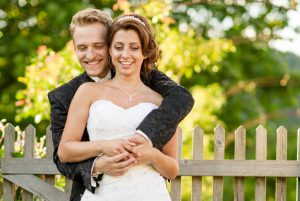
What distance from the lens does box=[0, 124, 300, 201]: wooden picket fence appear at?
4.78 meters

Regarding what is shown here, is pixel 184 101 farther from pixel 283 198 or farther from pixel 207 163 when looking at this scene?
pixel 283 198

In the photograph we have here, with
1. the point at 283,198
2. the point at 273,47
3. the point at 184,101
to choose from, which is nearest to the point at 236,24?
the point at 273,47

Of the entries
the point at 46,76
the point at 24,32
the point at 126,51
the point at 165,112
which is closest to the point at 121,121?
the point at 165,112

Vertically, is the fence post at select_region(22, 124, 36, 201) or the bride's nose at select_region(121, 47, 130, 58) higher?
the bride's nose at select_region(121, 47, 130, 58)

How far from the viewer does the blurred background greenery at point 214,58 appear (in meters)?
11.1

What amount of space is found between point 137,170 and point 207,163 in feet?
5.18

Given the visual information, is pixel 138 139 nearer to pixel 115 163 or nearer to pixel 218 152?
pixel 115 163

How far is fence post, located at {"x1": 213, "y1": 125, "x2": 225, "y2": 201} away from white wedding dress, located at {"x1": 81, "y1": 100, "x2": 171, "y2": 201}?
4.97 ft

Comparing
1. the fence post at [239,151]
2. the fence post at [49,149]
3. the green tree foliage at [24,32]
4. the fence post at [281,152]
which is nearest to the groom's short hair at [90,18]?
the fence post at [49,149]

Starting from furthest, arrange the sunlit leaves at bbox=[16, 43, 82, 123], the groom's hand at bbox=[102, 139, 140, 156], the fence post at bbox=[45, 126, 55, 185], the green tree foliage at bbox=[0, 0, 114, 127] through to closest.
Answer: the green tree foliage at bbox=[0, 0, 114, 127]
the sunlit leaves at bbox=[16, 43, 82, 123]
the fence post at bbox=[45, 126, 55, 185]
the groom's hand at bbox=[102, 139, 140, 156]

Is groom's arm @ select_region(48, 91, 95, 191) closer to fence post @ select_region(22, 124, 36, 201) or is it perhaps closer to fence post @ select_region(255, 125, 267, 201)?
fence post @ select_region(22, 124, 36, 201)

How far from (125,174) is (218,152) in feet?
5.50

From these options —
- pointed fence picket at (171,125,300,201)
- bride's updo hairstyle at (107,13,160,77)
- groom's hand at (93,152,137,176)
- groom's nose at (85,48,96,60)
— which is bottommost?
groom's hand at (93,152,137,176)

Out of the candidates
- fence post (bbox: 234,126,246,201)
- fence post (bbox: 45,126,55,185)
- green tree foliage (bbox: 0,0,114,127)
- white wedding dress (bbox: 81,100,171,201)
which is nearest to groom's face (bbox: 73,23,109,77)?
white wedding dress (bbox: 81,100,171,201)
